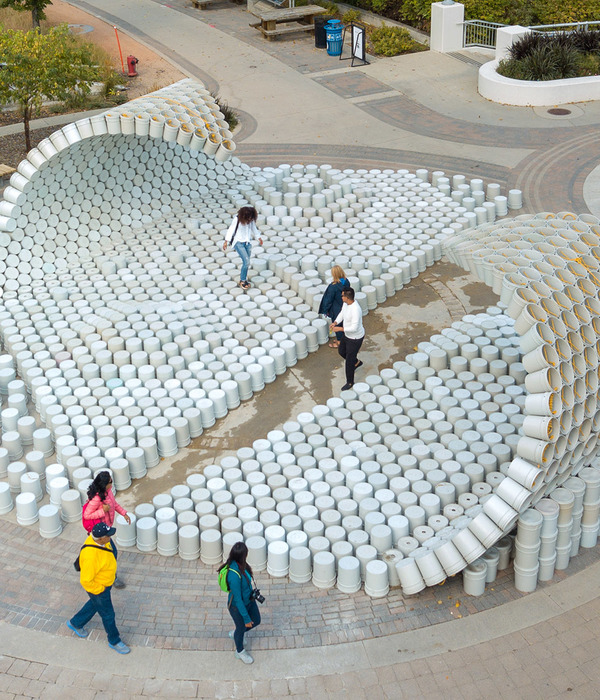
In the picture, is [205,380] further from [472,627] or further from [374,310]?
[472,627]

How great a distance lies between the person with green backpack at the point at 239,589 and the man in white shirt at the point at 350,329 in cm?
426

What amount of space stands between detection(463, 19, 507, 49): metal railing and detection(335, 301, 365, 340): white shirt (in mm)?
17334

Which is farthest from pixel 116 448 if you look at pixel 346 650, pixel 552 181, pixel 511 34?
pixel 511 34

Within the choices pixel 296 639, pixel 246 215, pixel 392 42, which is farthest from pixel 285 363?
pixel 392 42

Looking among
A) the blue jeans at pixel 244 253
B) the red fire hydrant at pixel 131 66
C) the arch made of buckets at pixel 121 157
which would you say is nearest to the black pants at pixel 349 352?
the blue jeans at pixel 244 253

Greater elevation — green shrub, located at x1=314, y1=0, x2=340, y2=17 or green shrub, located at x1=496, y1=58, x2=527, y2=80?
green shrub, located at x1=314, y1=0, x2=340, y2=17

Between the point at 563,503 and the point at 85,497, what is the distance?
17.0 feet

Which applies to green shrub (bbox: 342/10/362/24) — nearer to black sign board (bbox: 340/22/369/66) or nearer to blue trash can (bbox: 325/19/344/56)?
blue trash can (bbox: 325/19/344/56)

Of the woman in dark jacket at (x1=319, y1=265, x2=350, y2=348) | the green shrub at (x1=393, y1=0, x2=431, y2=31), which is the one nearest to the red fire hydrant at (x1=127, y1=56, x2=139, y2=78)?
the green shrub at (x1=393, y1=0, x2=431, y2=31)

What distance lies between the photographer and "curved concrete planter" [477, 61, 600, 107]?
22359 mm

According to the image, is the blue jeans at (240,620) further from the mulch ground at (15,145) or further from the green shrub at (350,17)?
the green shrub at (350,17)

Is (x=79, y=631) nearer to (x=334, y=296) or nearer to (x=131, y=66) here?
(x=334, y=296)

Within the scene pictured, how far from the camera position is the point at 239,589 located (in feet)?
26.0

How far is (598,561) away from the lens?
9430mm
